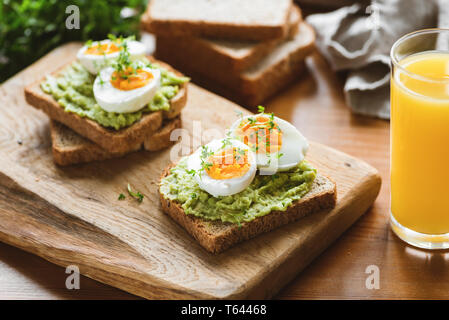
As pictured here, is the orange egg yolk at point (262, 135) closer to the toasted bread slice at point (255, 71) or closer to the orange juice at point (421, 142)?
the orange juice at point (421, 142)

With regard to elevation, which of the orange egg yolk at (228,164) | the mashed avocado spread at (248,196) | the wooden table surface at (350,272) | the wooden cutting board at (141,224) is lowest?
the wooden table surface at (350,272)

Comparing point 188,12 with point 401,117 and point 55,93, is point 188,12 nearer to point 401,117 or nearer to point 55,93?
point 55,93

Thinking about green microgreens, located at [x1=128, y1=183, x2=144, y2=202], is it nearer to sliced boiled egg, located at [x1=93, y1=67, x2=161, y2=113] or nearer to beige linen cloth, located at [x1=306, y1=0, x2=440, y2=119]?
sliced boiled egg, located at [x1=93, y1=67, x2=161, y2=113]

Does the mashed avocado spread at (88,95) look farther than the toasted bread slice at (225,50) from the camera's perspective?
No

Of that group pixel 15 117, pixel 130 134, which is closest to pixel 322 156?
pixel 130 134

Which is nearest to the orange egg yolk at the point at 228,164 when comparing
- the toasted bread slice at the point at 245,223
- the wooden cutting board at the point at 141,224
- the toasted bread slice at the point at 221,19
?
the toasted bread slice at the point at 245,223

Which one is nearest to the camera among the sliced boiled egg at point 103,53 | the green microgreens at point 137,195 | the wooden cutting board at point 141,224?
the wooden cutting board at point 141,224
